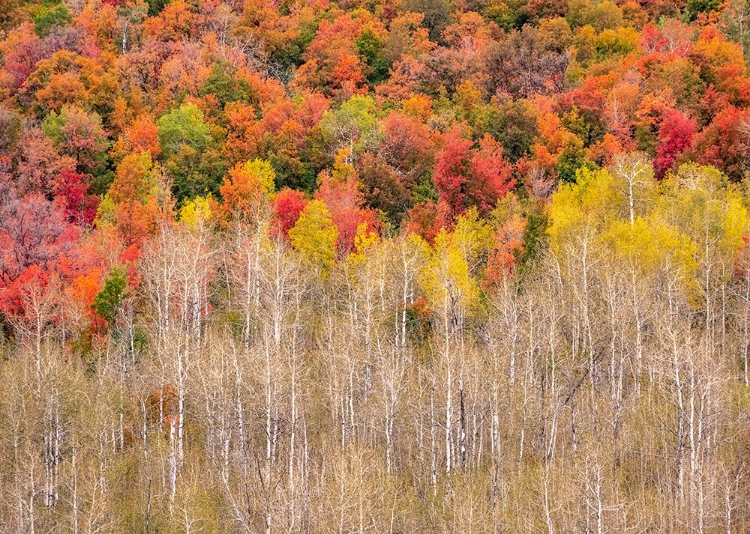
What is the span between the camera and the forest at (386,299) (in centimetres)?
3319

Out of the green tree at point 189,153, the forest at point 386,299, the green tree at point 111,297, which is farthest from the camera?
the green tree at point 189,153

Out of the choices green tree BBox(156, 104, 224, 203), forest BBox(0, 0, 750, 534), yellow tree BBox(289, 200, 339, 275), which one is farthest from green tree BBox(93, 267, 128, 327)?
green tree BBox(156, 104, 224, 203)

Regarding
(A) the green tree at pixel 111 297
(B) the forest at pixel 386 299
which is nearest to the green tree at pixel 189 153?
(B) the forest at pixel 386 299

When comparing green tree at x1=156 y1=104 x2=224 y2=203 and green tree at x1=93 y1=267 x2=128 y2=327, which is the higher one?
green tree at x1=156 y1=104 x2=224 y2=203

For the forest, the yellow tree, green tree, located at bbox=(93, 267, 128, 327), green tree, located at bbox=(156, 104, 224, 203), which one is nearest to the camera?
the forest

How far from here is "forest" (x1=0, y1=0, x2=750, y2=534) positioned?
33.2 meters

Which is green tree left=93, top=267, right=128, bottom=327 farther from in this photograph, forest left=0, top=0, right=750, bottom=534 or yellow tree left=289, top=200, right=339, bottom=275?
yellow tree left=289, top=200, right=339, bottom=275

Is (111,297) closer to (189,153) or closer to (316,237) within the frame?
(316,237)

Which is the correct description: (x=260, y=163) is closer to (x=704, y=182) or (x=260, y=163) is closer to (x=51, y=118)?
(x=51, y=118)

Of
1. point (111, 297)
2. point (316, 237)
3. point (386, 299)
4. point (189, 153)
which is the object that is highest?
point (189, 153)

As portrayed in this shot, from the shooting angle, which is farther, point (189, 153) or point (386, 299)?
point (189, 153)

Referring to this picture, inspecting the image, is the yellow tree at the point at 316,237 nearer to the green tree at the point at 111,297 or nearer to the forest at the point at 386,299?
the forest at the point at 386,299

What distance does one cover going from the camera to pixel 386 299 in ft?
148

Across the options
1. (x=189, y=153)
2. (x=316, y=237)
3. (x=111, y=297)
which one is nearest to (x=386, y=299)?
(x=316, y=237)
